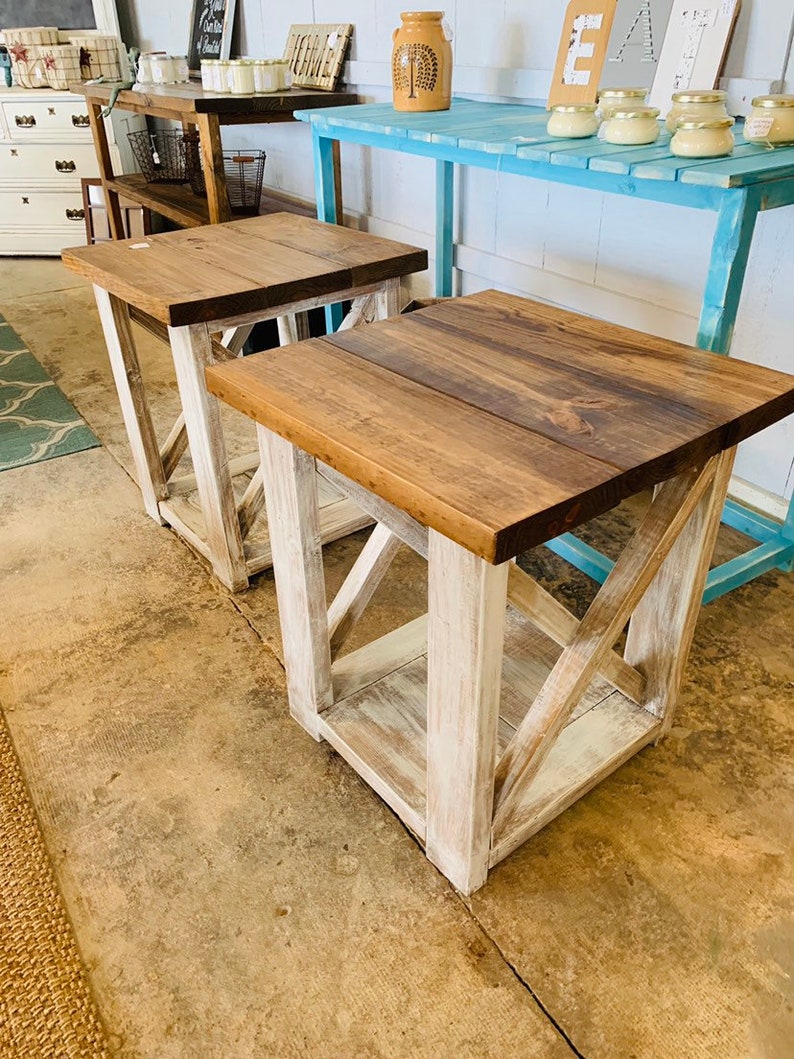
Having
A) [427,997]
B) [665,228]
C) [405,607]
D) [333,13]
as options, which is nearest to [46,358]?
[333,13]

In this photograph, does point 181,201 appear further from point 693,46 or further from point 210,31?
point 693,46

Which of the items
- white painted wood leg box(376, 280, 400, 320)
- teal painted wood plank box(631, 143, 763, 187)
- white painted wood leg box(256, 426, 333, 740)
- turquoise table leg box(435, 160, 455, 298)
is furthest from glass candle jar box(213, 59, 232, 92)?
white painted wood leg box(256, 426, 333, 740)

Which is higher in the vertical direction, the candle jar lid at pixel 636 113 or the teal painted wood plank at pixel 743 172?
the candle jar lid at pixel 636 113

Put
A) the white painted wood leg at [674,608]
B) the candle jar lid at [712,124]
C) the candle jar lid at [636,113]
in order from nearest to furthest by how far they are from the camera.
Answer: the white painted wood leg at [674,608]
the candle jar lid at [712,124]
the candle jar lid at [636,113]

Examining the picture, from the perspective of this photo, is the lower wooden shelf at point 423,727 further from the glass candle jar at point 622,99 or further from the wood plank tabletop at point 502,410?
the glass candle jar at point 622,99

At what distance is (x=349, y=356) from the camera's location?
117 centimetres

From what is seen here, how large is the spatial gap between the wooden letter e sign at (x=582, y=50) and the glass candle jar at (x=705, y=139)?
46 centimetres

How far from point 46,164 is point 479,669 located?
4380mm

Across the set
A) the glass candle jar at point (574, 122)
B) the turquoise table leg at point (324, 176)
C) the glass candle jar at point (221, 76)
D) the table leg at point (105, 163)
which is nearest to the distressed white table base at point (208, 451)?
the turquoise table leg at point (324, 176)

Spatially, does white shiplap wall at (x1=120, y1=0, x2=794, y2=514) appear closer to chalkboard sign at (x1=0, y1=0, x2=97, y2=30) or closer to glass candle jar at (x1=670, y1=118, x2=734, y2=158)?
glass candle jar at (x1=670, y1=118, x2=734, y2=158)

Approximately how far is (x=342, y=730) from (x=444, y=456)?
0.62 metres

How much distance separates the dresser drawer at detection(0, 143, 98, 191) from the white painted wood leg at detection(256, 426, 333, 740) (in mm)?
3806

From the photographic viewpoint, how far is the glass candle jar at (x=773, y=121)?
1361 millimetres

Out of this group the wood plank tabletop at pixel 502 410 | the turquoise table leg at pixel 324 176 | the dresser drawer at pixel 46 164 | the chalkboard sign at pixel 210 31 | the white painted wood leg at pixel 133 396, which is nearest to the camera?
the wood plank tabletop at pixel 502 410
